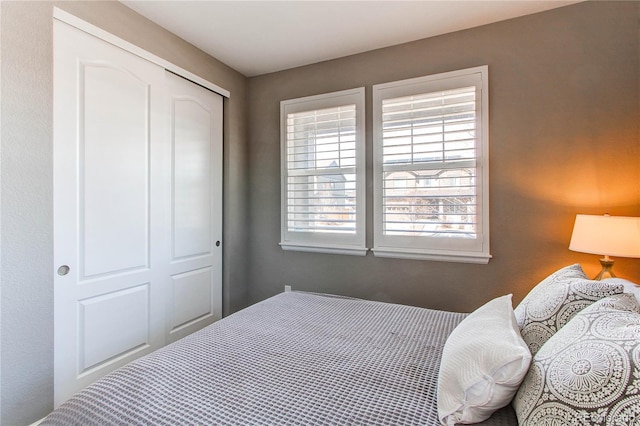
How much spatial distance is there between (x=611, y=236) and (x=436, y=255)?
1051 millimetres

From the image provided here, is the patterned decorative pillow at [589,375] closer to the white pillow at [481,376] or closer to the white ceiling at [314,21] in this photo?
the white pillow at [481,376]

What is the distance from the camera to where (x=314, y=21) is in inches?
89.8

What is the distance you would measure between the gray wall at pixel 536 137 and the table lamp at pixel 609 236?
1.14ft

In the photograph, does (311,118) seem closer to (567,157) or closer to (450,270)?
(450,270)

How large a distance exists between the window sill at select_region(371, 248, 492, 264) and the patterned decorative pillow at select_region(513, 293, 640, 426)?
1.46 metres

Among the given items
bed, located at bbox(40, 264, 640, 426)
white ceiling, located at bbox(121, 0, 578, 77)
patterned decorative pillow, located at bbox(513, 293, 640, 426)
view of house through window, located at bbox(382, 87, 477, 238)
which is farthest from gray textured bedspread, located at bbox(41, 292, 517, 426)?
white ceiling, located at bbox(121, 0, 578, 77)

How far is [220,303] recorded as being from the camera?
304 centimetres

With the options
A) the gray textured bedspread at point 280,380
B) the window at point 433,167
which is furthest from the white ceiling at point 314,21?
the gray textured bedspread at point 280,380

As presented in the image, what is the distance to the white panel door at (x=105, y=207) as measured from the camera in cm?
179

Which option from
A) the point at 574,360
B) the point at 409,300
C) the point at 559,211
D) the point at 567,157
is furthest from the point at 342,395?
the point at 567,157

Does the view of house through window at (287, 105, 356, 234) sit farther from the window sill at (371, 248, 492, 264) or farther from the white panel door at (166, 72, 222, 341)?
the white panel door at (166, 72, 222, 341)

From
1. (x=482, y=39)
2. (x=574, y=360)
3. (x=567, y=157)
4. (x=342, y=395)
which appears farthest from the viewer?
(x=482, y=39)

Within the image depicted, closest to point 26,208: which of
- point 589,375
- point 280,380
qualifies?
point 280,380

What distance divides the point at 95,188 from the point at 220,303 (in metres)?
1.60
